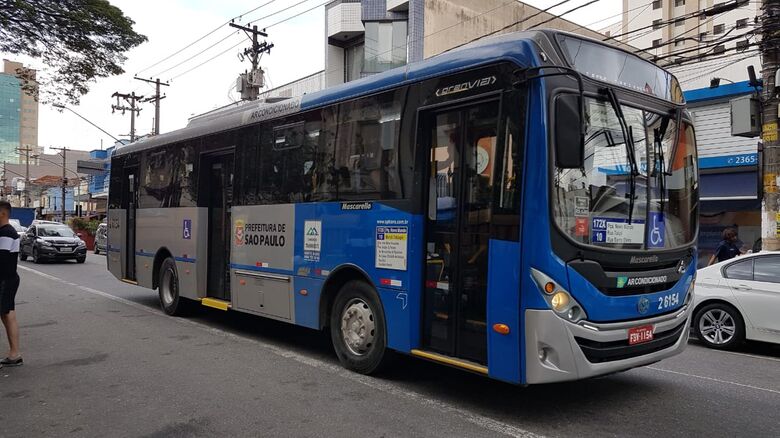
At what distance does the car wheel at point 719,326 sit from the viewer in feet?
26.8

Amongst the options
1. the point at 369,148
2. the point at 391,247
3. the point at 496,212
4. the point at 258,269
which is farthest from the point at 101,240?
the point at 496,212

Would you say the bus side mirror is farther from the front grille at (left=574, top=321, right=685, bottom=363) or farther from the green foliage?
the green foliage

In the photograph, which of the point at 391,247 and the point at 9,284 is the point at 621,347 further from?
the point at 9,284

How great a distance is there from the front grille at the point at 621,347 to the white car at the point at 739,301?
3.42m

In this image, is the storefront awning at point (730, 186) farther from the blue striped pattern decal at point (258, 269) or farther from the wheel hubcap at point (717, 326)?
the blue striped pattern decal at point (258, 269)

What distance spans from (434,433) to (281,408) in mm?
1457

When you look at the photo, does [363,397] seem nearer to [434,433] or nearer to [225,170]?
[434,433]

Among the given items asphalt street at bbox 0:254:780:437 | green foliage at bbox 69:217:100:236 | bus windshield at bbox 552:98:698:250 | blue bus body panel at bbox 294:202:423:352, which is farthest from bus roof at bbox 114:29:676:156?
green foliage at bbox 69:217:100:236

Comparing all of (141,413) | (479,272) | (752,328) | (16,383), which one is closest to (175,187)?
(16,383)

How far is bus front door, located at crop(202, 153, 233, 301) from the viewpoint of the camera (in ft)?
29.3

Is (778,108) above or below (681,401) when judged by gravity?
above

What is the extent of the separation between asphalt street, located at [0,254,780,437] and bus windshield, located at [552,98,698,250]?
5.03 ft

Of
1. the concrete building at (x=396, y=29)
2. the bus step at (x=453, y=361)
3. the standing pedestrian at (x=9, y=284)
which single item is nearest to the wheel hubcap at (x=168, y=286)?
the standing pedestrian at (x=9, y=284)

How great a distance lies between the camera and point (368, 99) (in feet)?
20.6
